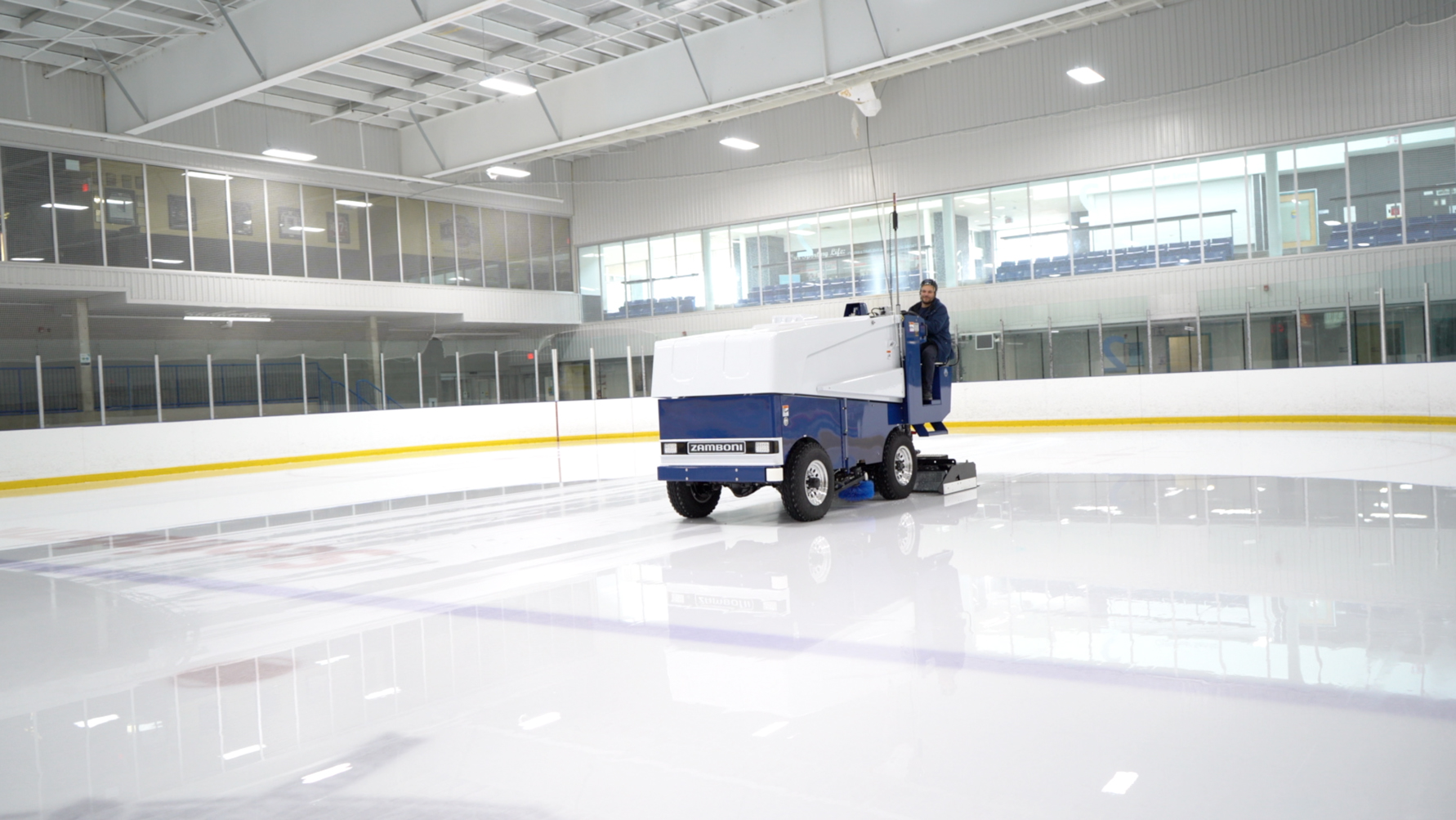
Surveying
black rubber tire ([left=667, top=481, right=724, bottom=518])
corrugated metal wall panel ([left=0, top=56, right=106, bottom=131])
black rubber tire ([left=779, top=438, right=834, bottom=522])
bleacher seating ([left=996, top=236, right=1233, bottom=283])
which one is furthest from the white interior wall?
black rubber tire ([left=667, top=481, right=724, bottom=518])

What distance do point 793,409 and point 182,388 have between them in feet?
44.8

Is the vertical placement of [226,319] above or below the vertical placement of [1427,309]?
above

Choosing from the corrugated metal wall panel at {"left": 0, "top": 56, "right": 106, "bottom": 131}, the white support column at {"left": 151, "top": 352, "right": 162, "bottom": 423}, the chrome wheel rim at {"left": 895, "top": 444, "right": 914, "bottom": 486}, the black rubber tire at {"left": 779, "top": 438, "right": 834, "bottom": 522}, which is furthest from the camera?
the corrugated metal wall panel at {"left": 0, "top": 56, "right": 106, "bottom": 131}

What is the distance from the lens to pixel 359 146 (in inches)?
910

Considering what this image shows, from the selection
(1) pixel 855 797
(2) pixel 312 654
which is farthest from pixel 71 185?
(1) pixel 855 797

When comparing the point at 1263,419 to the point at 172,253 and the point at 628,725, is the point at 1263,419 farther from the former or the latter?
the point at 172,253

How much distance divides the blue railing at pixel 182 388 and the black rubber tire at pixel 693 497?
12.3 meters

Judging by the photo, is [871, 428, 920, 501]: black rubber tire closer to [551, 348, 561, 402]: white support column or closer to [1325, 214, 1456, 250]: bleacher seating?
[1325, 214, 1456, 250]: bleacher seating

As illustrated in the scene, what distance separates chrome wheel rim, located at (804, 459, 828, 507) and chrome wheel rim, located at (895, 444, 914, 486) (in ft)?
3.94

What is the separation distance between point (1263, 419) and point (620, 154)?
17589 mm

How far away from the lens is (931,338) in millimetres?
9516

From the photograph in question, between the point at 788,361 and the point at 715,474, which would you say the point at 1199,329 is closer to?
the point at 788,361

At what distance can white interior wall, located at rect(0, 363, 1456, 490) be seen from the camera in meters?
15.8

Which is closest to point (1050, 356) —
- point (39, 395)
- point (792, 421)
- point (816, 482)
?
point (816, 482)
